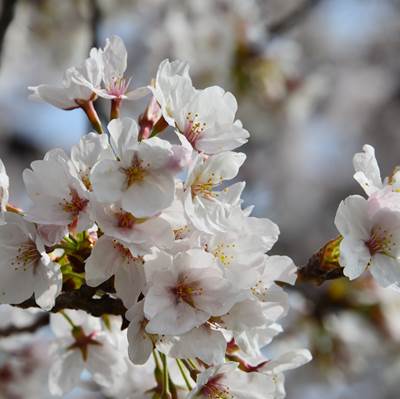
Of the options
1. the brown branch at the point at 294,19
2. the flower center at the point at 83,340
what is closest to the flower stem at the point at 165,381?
the flower center at the point at 83,340

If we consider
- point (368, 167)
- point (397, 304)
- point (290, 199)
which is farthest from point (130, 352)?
point (290, 199)

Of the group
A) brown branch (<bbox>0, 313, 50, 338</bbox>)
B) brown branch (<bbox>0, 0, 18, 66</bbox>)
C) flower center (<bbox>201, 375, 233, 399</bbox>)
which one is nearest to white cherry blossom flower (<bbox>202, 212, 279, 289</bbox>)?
flower center (<bbox>201, 375, 233, 399</bbox>)

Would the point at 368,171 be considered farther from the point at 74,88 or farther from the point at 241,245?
the point at 74,88

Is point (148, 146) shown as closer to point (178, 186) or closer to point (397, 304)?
point (178, 186)

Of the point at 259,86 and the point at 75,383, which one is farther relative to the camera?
the point at 259,86

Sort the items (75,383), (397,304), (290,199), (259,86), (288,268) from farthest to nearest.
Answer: (290,199)
(259,86)
(397,304)
(75,383)
(288,268)

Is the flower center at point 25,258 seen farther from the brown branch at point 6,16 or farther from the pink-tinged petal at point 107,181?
the brown branch at point 6,16

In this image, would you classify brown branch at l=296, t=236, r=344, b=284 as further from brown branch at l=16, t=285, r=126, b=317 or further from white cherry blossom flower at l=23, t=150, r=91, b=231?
white cherry blossom flower at l=23, t=150, r=91, b=231
